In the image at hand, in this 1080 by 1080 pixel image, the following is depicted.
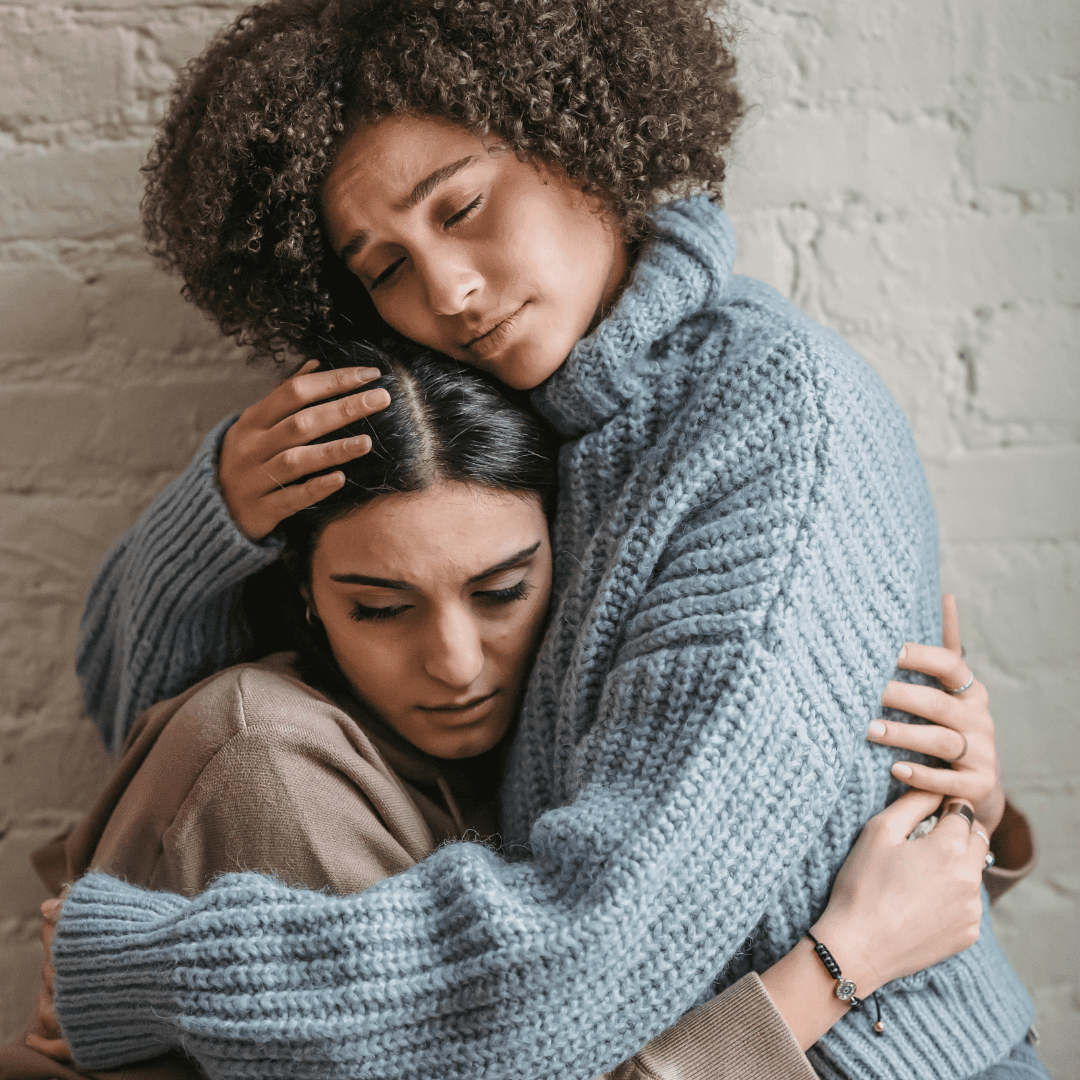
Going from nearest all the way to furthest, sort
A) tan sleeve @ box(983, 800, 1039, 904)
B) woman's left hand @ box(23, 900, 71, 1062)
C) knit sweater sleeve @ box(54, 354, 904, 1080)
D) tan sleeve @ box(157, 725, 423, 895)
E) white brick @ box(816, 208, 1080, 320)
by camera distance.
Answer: knit sweater sleeve @ box(54, 354, 904, 1080) < tan sleeve @ box(157, 725, 423, 895) < woman's left hand @ box(23, 900, 71, 1062) < tan sleeve @ box(983, 800, 1039, 904) < white brick @ box(816, 208, 1080, 320)

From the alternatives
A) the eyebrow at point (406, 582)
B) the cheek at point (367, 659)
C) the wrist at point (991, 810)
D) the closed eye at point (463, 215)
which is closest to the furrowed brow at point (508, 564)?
the eyebrow at point (406, 582)

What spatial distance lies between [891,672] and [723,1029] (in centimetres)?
35

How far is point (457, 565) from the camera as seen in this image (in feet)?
2.84

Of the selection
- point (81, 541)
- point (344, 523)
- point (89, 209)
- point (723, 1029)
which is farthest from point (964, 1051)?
point (89, 209)

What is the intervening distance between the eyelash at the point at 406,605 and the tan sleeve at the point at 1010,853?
2.17 ft

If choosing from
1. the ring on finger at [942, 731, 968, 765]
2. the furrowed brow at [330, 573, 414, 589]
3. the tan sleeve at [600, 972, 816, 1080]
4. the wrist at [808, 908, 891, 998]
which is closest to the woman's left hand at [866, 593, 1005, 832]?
the ring on finger at [942, 731, 968, 765]

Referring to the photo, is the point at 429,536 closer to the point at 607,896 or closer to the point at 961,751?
the point at 607,896

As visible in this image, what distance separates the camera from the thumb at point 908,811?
0.86 metres

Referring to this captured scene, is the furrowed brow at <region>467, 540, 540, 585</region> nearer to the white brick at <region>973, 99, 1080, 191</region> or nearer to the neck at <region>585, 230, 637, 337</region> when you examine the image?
the neck at <region>585, 230, 637, 337</region>

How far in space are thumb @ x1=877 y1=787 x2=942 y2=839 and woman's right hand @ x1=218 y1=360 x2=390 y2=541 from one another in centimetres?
61

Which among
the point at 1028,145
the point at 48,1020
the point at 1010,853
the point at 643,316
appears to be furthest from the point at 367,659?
the point at 1028,145

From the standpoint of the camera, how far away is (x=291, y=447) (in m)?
0.91

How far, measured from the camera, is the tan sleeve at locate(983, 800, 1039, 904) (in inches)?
42.0

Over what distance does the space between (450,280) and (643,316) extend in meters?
0.19
